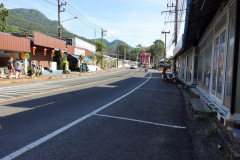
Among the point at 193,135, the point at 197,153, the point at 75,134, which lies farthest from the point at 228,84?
the point at 75,134

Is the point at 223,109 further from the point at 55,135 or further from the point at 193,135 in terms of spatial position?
the point at 55,135

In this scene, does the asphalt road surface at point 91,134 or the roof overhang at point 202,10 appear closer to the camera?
the asphalt road surface at point 91,134

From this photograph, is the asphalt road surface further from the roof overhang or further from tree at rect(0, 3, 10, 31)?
tree at rect(0, 3, 10, 31)

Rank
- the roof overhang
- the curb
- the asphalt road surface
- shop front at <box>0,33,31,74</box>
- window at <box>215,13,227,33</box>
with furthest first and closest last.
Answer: shop front at <box>0,33,31,74</box> → the roof overhang → window at <box>215,13,227,33</box> → the asphalt road surface → the curb

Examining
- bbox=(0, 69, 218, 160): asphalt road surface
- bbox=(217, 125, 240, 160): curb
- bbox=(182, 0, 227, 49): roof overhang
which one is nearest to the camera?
bbox=(217, 125, 240, 160): curb

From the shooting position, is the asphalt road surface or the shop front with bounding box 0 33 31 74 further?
the shop front with bounding box 0 33 31 74

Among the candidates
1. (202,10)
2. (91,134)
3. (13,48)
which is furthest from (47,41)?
(91,134)

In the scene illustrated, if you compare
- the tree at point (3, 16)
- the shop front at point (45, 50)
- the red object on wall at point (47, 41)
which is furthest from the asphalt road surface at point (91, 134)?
the tree at point (3, 16)

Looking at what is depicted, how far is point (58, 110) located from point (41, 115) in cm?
68

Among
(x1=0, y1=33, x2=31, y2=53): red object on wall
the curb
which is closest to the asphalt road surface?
the curb


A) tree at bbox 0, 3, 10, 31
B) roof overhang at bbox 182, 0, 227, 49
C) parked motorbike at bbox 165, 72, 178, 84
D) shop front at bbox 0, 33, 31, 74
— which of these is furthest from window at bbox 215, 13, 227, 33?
tree at bbox 0, 3, 10, 31

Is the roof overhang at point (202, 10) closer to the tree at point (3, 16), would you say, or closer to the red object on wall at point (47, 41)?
the red object on wall at point (47, 41)

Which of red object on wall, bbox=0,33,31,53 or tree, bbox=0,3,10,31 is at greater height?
tree, bbox=0,3,10,31

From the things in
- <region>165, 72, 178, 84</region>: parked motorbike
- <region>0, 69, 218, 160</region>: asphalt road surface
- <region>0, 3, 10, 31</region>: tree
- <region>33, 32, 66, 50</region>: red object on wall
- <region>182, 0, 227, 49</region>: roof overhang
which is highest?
<region>0, 3, 10, 31</region>: tree
